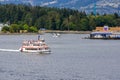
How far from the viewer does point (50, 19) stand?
12912cm

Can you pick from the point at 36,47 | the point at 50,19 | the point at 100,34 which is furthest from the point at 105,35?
the point at 36,47

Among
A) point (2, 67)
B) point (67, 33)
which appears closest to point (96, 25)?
point (67, 33)

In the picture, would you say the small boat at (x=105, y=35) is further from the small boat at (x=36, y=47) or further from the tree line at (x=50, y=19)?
the small boat at (x=36, y=47)

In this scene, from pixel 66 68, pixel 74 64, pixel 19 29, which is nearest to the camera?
pixel 66 68

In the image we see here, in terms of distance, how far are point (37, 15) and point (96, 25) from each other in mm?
15230

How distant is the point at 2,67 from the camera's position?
3897 centimetres

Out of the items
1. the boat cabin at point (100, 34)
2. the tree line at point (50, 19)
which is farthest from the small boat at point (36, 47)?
the tree line at point (50, 19)

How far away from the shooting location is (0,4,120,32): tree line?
127438 millimetres

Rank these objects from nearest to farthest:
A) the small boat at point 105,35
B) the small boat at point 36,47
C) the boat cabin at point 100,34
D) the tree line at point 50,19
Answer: the small boat at point 36,47 < the small boat at point 105,35 < the boat cabin at point 100,34 < the tree line at point 50,19

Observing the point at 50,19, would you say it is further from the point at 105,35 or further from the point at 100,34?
the point at 105,35

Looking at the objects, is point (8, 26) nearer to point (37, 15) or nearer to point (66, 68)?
point (37, 15)

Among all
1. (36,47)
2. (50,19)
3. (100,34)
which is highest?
(36,47)

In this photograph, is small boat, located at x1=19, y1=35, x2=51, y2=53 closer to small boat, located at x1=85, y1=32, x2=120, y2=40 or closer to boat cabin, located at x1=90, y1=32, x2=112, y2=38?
small boat, located at x1=85, y1=32, x2=120, y2=40

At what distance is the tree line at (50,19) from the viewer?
127 metres
